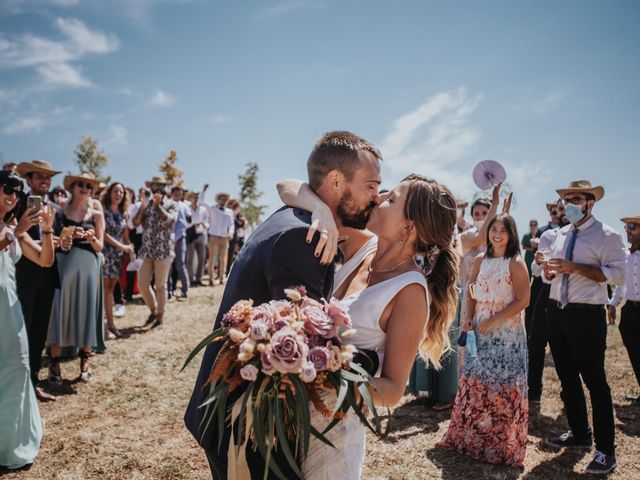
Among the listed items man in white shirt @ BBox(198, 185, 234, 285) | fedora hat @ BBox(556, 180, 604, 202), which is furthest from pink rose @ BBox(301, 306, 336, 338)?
man in white shirt @ BBox(198, 185, 234, 285)

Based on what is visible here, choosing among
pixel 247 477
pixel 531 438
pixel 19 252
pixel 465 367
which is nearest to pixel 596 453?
pixel 531 438

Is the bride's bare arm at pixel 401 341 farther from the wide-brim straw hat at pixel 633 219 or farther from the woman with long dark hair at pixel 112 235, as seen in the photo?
the woman with long dark hair at pixel 112 235

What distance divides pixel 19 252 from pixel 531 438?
19.0 feet

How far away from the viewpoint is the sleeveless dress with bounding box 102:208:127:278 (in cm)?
820

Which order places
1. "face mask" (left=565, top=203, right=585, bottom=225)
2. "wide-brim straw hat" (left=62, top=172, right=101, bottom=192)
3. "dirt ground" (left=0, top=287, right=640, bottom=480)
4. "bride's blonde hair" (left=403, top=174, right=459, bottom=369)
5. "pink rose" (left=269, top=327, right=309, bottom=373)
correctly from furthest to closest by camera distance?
"wide-brim straw hat" (left=62, top=172, right=101, bottom=192), "face mask" (left=565, top=203, right=585, bottom=225), "dirt ground" (left=0, top=287, right=640, bottom=480), "bride's blonde hair" (left=403, top=174, right=459, bottom=369), "pink rose" (left=269, top=327, right=309, bottom=373)

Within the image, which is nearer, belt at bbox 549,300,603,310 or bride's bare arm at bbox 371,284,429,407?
bride's bare arm at bbox 371,284,429,407

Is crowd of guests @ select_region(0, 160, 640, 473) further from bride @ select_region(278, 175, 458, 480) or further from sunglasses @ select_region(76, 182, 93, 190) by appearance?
bride @ select_region(278, 175, 458, 480)

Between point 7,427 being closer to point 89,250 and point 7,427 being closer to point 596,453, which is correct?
point 89,250

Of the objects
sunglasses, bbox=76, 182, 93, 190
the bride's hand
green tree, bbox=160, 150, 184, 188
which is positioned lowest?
the bride's hand

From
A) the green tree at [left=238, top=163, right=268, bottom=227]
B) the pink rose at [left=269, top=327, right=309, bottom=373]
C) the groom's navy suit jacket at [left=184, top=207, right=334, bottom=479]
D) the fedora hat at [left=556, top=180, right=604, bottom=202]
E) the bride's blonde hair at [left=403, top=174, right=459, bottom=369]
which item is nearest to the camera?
the pink rose at [left=269, top=327, right=309, bottom=373]

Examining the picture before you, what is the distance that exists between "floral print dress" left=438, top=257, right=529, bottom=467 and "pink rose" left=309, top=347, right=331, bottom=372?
3.83 metres

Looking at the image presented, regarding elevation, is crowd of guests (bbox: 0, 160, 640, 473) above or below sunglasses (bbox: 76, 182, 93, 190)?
below

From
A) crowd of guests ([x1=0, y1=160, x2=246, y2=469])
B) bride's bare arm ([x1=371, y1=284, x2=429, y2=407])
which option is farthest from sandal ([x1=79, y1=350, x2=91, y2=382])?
bride's bare arm ([x1=371, y1=284, x2=429, y2=407])

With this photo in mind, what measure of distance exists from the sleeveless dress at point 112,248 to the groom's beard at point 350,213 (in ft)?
22.8
